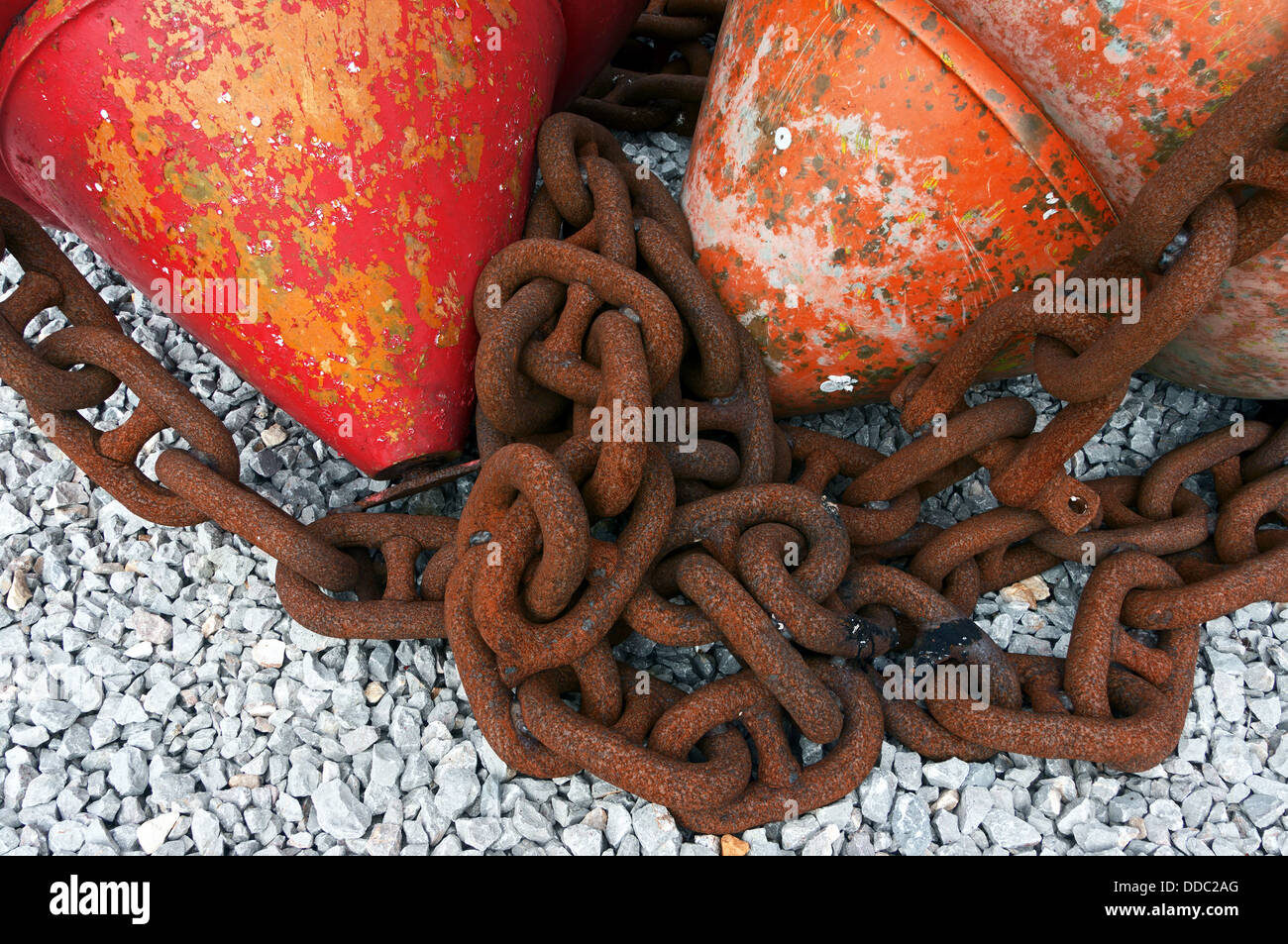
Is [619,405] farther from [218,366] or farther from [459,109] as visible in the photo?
[218,366]

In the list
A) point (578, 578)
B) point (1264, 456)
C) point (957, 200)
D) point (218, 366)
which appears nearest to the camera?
point (578, 578)

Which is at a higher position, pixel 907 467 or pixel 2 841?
pixel 907 467

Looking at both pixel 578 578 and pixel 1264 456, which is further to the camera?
pixel 1264 456

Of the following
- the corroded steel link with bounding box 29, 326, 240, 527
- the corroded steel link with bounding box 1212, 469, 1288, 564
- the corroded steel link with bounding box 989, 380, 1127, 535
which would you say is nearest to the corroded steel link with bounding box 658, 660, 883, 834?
the corroded steel link with bounding box 989, 380, 1127, 535

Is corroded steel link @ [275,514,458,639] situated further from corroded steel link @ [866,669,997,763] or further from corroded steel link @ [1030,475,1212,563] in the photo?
corroded steel link @ [1030,475,1212,563]

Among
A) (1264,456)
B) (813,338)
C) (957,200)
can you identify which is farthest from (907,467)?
(1264,456)

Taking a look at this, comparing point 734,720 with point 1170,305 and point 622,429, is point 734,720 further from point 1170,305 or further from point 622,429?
point 1170,305
